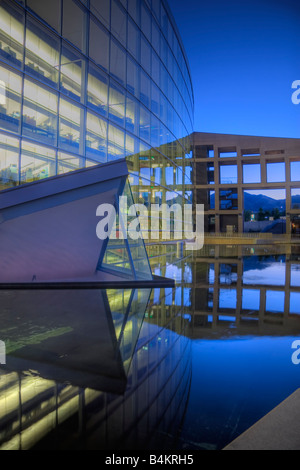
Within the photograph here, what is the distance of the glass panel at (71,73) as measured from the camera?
15.4 m

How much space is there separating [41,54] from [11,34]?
4.62 feet

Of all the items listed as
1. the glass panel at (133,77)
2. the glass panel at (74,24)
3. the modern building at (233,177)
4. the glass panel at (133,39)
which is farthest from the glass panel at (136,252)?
the modern building at (233,177)

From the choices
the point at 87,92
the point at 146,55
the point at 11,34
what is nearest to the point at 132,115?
the point at 87,92

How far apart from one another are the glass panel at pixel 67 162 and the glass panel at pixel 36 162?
0.32m

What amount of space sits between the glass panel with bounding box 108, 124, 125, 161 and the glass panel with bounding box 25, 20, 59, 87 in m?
4.25

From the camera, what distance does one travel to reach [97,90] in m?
17.4

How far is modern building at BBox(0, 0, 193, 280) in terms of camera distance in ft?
43.2

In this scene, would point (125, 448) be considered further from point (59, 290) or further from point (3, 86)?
point (3, 86)

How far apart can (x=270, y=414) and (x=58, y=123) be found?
14996 mm

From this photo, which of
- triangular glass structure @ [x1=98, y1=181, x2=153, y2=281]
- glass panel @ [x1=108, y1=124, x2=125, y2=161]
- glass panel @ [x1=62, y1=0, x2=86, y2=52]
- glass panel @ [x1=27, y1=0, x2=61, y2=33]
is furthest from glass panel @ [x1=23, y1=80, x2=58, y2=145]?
triangular glass structure @ [x1=98, y1=181, x2=153, y2=281]

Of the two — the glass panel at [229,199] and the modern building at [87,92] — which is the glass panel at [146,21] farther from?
the glass panel at [229,199]

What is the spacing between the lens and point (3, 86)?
12.8 meters

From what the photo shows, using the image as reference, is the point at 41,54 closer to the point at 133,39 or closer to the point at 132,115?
the point at 132,115

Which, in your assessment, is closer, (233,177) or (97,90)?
(97,90)
